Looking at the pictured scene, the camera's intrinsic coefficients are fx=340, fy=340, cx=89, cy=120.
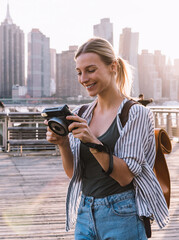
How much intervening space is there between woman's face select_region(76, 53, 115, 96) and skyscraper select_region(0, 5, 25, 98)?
5297 inches

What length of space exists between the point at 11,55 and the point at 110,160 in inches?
6236

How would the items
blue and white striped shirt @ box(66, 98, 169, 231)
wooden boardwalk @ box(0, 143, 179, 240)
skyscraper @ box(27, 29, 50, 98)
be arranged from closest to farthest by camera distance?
blue and white striped shirt @ box(66, 98, 169, 231), wooden boardwalk @ box(0, 143, 179, 240), skyscraper @ box(27, 29, 50, 98)

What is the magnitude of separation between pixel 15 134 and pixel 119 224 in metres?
8.50

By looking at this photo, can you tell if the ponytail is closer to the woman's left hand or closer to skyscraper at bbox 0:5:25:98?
the woman's left hand

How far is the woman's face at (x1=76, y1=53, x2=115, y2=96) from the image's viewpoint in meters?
1.64

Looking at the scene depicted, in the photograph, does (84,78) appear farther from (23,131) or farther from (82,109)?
(23,131)

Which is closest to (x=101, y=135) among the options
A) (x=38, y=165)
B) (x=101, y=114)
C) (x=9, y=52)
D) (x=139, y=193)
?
(x=101, y=114)

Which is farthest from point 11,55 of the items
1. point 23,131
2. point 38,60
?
point 23,131

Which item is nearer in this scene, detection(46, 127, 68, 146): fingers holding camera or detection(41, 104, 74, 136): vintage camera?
detection(41, 104, 74, 136): vintage camera

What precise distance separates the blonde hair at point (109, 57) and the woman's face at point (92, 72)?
3cm

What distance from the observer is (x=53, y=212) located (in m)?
4.51

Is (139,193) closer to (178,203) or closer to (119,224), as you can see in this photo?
(119,224)

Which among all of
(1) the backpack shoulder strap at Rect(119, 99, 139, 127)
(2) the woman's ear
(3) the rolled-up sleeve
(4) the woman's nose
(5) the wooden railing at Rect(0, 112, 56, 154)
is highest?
(2) the woman's ear

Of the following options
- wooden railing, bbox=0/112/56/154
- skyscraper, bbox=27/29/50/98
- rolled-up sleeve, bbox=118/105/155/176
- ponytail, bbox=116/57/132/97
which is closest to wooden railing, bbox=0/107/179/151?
wooden railing, bbox=0/112/56/154
